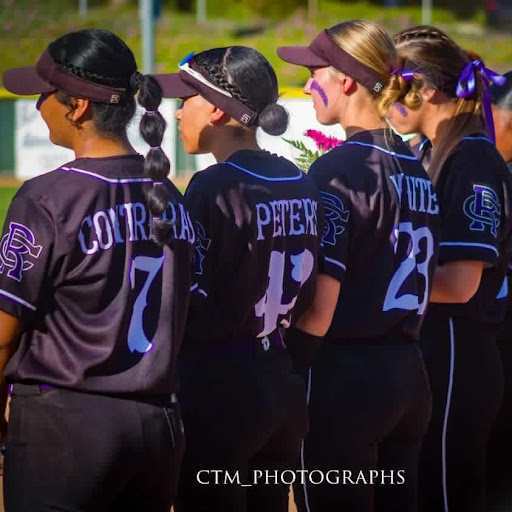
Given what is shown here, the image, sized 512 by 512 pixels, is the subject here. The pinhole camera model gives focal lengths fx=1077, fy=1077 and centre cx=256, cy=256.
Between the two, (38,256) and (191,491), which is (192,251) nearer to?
(38,256)

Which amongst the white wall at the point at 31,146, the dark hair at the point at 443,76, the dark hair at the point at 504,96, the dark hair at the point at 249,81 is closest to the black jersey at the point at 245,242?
the dark hair at the point at 249,81

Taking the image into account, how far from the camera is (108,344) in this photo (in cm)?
256

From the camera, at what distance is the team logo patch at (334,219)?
127 inches

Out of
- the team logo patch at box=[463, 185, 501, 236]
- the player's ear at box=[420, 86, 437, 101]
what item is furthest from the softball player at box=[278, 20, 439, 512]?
the player's ear at box=[420, 86, 437, 101]

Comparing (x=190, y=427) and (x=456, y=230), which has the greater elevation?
(x=456, y=230)

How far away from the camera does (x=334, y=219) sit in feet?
10.6

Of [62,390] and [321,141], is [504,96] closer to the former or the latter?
[321,141]

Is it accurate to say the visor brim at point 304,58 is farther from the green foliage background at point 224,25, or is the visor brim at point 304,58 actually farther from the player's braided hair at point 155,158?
the green foliage background at point 224,25

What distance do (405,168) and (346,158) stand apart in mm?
203

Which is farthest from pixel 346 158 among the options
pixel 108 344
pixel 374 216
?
pixel 108 344

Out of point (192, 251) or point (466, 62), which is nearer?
point (192, 251)

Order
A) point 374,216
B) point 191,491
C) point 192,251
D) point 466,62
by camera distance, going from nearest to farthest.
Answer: point 192,251, point 191,491, point 374,216, point 466,62

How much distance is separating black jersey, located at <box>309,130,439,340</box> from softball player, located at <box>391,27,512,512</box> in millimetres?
266

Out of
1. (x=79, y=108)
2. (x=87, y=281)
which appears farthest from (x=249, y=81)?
(x=87, y=281)
